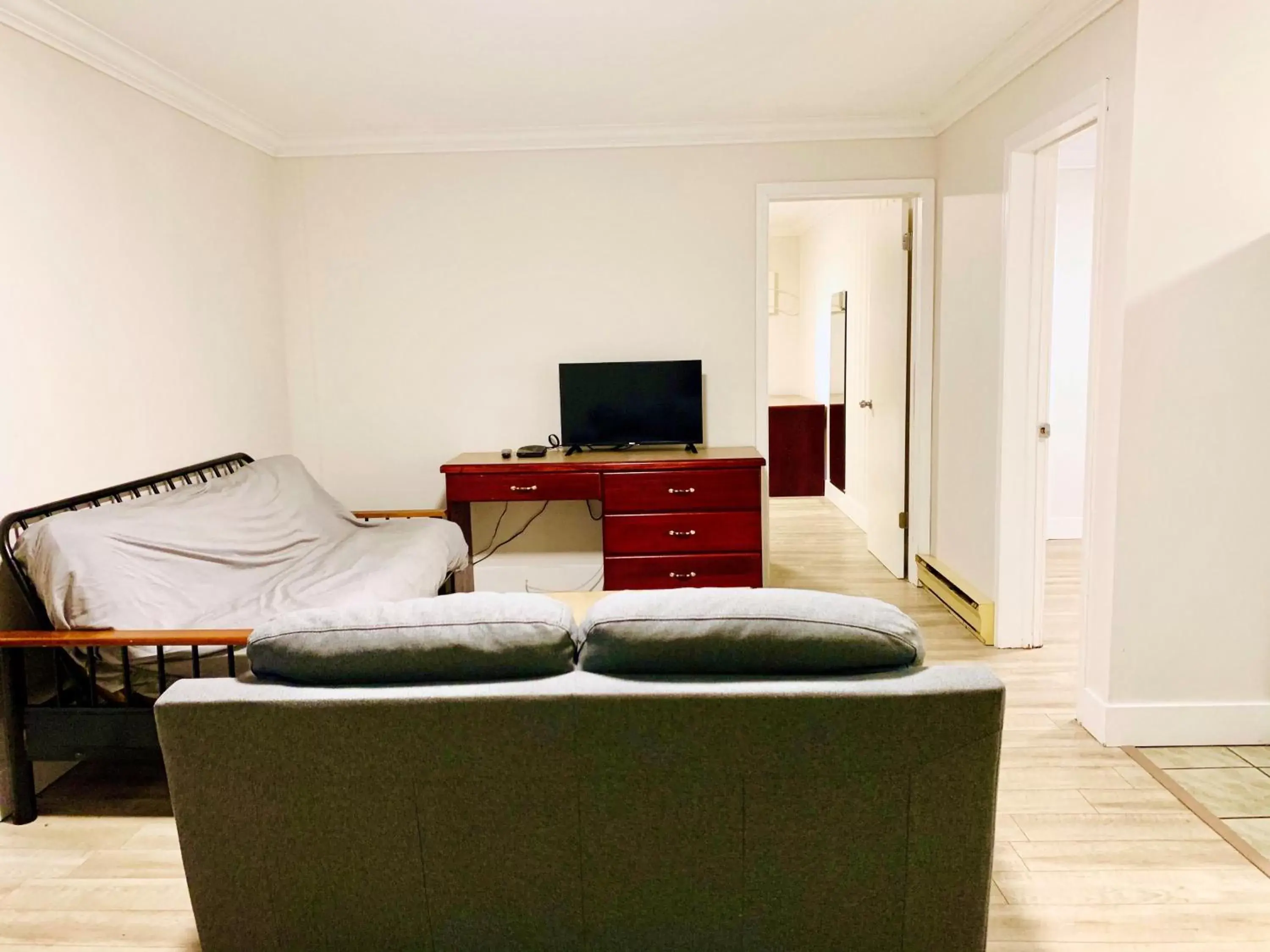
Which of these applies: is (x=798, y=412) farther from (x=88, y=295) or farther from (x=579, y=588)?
(x=88, y=295)

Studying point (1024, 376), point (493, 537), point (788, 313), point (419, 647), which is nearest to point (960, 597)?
point (1024, 376)

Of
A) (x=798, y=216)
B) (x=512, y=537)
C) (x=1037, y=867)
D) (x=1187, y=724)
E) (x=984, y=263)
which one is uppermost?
(x=798, y=216)

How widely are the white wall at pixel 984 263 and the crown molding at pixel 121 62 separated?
3228mm

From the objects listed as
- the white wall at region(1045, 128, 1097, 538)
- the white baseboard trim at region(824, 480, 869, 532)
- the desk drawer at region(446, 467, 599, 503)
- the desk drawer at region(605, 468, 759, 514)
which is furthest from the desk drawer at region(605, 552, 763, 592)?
the white wall at region(1045, 128, 1097, 538)

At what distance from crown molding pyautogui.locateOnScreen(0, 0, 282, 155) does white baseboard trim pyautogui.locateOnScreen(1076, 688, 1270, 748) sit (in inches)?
155

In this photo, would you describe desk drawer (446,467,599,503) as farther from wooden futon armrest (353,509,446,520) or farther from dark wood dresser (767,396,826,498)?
dark wood dresser (767,396,826,498)

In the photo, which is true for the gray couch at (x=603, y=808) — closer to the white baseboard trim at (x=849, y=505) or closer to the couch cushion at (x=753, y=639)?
the couch cushion at (x=753, y=639)

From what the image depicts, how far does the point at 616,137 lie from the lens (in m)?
4.45

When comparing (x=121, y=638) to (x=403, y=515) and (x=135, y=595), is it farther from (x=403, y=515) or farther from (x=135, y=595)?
(x=403, y=515)

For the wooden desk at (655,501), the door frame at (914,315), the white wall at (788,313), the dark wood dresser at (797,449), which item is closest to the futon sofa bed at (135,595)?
the wooden desk at (655,501)

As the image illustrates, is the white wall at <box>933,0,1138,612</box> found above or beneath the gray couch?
above

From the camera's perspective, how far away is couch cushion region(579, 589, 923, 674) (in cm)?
161

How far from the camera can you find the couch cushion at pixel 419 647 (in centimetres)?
165

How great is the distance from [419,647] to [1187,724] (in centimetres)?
248
